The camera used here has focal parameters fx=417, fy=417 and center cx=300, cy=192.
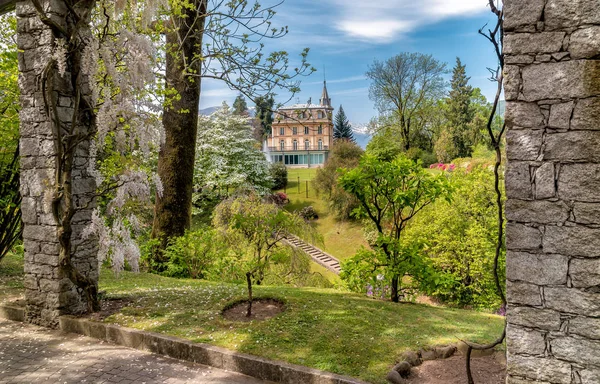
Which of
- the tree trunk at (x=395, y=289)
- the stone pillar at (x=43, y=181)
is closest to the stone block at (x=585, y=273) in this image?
the tree trunk at (x=395, y=289)

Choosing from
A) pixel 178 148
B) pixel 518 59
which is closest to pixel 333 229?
pixel 178 148

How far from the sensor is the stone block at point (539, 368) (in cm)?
275

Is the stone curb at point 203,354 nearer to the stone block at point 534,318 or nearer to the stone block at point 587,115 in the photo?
the stone block at point 534,318

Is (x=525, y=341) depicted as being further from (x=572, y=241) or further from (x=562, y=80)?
(x=562, y=80)

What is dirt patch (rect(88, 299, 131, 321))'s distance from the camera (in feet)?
17.0

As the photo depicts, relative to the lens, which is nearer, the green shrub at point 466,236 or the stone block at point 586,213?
the stone block at point 586,213

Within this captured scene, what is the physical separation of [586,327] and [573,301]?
17 centimetres

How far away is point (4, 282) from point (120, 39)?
470 centimetres

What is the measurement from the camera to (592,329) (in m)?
2.66

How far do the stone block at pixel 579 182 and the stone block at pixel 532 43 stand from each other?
2.55 ft

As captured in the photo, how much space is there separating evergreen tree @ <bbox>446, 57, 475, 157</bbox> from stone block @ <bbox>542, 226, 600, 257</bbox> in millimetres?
29902

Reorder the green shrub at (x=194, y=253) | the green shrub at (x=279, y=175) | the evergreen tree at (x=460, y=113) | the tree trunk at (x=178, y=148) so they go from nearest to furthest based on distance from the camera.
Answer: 1. the green shrub at (x=194, y=253)
2. the tree trunk at (x=178, y=148)
3. the evergreen tree at (x=460, y=113)
4. the green shrub at (x=279, y=175)

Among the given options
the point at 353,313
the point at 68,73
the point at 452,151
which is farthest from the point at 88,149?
the point at 452,151

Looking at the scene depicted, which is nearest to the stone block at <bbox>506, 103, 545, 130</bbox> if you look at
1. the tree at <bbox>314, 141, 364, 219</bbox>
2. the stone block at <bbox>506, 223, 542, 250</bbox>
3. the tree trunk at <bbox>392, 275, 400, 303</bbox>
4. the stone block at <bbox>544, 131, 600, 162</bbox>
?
the stone block at <bbox>544, 131, 600, 162</bbox>
